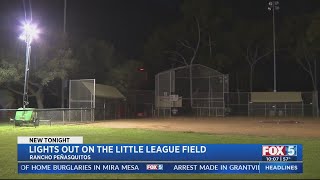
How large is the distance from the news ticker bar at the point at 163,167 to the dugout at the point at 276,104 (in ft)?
145

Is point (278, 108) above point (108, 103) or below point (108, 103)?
below

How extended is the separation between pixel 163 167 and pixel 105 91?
119ft

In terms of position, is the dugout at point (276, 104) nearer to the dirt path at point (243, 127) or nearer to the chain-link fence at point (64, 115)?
the dirt path at point (243, 127)

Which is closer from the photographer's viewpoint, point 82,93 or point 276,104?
point 82,93

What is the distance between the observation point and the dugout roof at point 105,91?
40.1 metres

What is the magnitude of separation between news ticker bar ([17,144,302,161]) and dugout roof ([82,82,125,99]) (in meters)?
29.6

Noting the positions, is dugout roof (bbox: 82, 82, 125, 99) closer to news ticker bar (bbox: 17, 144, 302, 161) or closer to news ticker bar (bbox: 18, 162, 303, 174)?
news ticker bar (bbox: 18, 162, 303, 174)

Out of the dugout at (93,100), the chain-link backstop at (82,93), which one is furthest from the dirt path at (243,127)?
the chain-link backstop at (82,93)

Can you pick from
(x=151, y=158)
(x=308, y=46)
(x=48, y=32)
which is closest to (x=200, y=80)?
(x=308, y=46)

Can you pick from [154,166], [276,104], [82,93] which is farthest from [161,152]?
[276,104]

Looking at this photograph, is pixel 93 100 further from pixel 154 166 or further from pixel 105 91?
pixel 154 166

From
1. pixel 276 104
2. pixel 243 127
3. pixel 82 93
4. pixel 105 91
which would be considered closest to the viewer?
pixel 243 127

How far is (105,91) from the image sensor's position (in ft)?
149

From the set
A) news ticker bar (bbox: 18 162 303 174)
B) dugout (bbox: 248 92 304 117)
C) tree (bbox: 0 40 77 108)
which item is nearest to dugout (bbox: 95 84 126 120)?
tree (bbox: 0 40 77 108)
